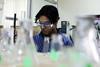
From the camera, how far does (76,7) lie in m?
4.34

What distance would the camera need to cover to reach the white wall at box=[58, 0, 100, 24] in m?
Answer: 4.16

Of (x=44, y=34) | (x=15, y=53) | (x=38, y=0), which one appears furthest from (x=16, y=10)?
(x=15, y=53)

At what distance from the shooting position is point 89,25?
53cm

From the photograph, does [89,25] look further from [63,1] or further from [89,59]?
[63,1]

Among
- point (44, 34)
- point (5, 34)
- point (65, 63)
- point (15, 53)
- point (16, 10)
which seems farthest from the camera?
point (16, 10)

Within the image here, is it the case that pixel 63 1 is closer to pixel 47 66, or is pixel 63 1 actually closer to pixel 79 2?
pixel 79 2

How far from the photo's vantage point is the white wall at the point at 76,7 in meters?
4.16

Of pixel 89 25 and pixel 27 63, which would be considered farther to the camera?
pixel 27 63

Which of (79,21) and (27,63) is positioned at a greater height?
(79,21)

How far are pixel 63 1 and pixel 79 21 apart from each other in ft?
13.1

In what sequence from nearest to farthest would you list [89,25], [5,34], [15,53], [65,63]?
1. [89,25]
2. [65,63]
3. [15,53]
4. [5,34]

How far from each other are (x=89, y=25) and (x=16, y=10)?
12.5 ft

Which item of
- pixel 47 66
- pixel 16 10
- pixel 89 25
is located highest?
pixel 16 10

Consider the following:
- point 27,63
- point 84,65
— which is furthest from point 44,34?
point 84,65
